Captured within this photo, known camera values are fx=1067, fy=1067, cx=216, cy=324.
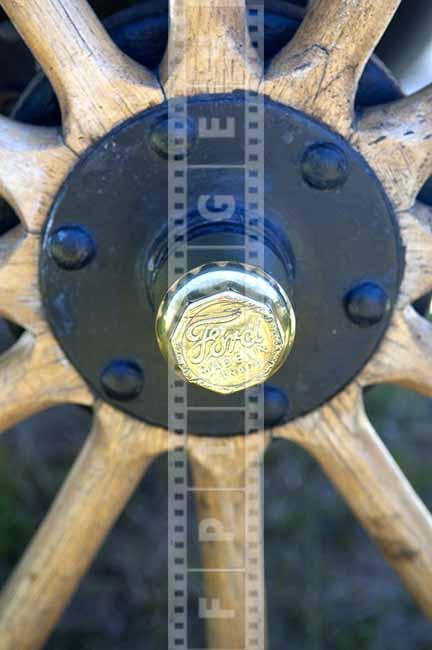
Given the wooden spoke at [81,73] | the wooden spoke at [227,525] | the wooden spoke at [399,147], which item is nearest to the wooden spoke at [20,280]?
the wooden spoke at [81,73]

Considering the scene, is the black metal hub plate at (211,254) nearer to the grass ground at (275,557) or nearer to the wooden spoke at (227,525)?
the wooden spoke at (227,525)

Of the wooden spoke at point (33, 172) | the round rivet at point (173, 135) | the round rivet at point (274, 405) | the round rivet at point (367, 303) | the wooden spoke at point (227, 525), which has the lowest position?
the wooden spoke at point (227, 525)

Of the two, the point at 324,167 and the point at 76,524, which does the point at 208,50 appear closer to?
the point at 324,167

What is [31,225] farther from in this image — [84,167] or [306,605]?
[306,605]

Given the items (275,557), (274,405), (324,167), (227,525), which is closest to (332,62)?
(324,167)

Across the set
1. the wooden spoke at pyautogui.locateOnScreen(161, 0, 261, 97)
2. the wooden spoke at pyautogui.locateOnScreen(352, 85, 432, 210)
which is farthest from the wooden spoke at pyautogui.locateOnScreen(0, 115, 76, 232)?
Answer: the wooden spoke at pyautogui.locateOnScreen(352, 85, 432, 210)

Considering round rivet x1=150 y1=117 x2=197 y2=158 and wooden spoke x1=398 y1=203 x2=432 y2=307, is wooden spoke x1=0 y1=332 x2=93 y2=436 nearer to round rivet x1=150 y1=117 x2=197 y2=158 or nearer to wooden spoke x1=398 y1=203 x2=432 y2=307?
round rivet x1=150 y1=117 x2=197 y2=158
